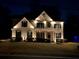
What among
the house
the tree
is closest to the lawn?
the house

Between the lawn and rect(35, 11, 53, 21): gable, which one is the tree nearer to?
rect(35, 11, 53, 21): gable

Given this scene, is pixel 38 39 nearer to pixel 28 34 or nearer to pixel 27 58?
pixel 28 34

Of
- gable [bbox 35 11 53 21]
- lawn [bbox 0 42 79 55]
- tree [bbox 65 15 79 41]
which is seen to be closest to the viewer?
lawn [bbox 0 42 79 55]

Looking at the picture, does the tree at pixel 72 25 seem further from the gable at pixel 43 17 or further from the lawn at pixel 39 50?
the lawn at pixel 39 50

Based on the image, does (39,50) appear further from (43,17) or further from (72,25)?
(72,25)

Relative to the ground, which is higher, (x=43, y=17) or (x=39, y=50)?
(x=43, y=17)

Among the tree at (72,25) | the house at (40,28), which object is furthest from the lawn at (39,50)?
the tree at (72,25)

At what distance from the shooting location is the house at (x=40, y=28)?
49.2 metres

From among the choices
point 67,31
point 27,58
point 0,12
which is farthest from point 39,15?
point 0,12

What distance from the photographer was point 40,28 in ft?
162

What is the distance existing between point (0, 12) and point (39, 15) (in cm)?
3620

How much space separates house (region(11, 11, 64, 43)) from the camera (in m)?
49.2

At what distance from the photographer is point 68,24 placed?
80.8 meters

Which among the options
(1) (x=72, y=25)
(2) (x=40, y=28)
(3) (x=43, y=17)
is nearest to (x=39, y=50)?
(2) (x=40, y=28)
